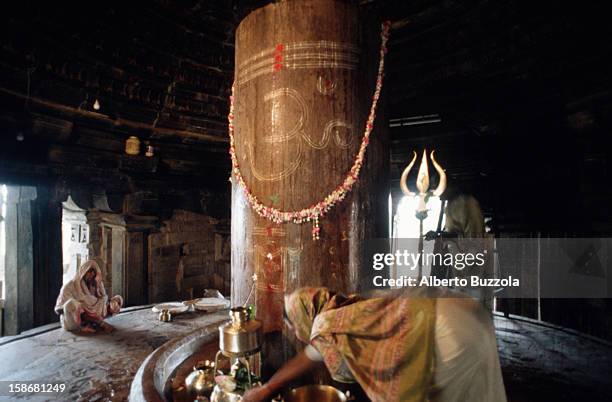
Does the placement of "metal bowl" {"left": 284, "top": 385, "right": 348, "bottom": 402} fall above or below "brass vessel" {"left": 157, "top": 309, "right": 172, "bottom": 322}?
above

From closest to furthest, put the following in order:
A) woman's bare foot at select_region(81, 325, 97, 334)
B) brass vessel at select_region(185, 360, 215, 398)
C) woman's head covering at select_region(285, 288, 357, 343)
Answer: woman's head covering at select_region(285, 288, 357, 343), brass vessel at select_region(185, 360, 215, 398), woman's bare foot at select_region(81, 325, 97, 334)

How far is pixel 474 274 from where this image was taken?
234 inches

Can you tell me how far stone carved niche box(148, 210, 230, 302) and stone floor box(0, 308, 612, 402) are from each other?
3.57 meters

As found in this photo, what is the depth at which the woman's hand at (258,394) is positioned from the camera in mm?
2141

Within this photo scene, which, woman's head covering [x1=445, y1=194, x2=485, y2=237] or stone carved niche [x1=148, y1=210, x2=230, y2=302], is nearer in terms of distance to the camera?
woman's head covering [x1=445, y1=194, x2=485, y2=237]

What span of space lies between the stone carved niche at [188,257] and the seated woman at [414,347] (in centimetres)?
845

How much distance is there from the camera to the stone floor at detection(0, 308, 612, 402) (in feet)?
11.8

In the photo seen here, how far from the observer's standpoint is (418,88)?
6.30 meters

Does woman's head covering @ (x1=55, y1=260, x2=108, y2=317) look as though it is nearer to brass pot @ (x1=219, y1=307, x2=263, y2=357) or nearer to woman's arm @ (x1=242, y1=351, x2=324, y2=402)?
brass pot @ (x1=219, y1=307, x2=263, y2=357)

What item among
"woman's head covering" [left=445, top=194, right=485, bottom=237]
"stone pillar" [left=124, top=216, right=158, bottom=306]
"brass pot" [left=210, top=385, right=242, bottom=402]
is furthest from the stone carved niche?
"brass pot" [left=210, top=385, right=242, bottom=402]

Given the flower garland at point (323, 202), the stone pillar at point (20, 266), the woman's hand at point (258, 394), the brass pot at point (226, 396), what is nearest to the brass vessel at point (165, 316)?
the stone pillar at point (20, 266)

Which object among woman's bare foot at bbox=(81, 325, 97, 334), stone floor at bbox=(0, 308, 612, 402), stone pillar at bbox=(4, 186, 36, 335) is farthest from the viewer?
stone pillar at bbox=(4, 186, 36, 335)

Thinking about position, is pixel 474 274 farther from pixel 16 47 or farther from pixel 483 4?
pixel 16 47

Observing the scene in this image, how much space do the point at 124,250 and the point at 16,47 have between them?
5.21 meters
